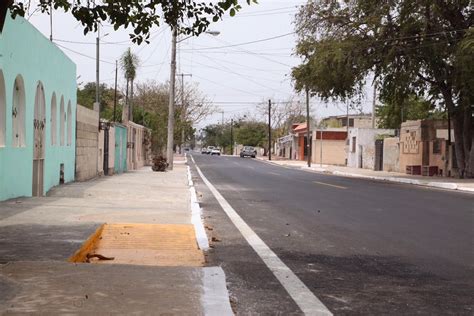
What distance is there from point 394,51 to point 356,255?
2299cm

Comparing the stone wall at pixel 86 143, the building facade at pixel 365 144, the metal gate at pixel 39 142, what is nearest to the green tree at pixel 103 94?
the building facade at pixel 365 144

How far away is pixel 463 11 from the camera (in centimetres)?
3095

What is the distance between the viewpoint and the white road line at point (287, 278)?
575cm

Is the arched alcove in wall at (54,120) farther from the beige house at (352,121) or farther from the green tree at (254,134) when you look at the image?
the green tree at (254,134)

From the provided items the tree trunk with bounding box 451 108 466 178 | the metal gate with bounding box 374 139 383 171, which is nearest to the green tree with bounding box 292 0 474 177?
the tree trunk with bounding box 451 108 466 178

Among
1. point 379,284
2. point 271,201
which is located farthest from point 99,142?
point 379,284

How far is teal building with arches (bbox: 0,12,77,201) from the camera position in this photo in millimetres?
13180

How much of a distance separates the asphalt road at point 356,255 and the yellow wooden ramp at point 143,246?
0.44 metres

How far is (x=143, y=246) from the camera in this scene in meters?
8.85

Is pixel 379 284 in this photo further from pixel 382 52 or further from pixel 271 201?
pixel 382 52

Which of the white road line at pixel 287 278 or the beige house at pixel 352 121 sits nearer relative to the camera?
the white road line at pixel 287 278

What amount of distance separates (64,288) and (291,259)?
11.5 feet

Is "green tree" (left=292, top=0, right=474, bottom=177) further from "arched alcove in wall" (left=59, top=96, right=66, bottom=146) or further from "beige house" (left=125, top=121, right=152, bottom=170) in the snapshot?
"arched alcove in wall" (left=59, top=96, right=66, bottom=146)

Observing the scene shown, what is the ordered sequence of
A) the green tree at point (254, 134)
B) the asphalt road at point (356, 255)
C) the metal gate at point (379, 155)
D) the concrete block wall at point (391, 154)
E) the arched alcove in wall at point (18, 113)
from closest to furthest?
the asphalt road at point (356, 255) < the arched alcove in wall at point (18, 113) < the concrete block wall at point (391, 154) < the metal gate at point (379, 155) < the green tree at point (254, 134)
